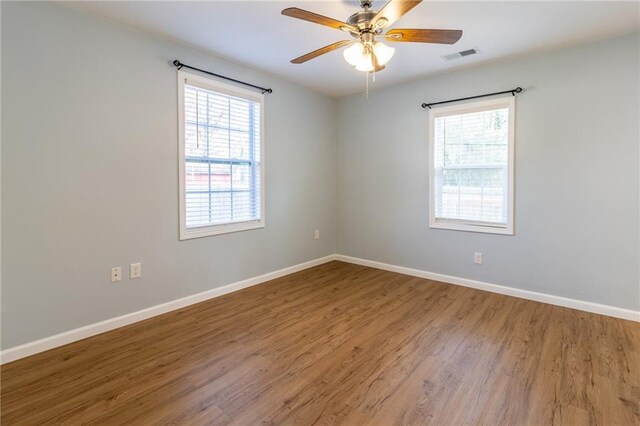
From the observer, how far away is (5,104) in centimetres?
214

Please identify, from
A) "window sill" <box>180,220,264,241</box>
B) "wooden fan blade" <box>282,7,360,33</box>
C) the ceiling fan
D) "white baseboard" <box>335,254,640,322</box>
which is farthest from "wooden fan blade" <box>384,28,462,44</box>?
"white baseboard" <box>335,254,640,322</box>

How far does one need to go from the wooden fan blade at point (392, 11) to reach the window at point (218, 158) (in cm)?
195

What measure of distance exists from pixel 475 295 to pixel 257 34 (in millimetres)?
3358

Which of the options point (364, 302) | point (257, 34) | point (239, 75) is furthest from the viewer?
point (239, 75)

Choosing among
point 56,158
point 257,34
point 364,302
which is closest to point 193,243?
point 56,158

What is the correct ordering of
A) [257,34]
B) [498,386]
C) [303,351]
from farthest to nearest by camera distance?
[257,34]
[303,351]
[498,386]

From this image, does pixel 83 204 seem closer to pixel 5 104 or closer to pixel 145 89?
pixel 5 104

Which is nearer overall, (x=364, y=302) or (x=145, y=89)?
(x=145, y=89)

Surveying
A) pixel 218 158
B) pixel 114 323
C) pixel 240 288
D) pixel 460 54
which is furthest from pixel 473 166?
pixel 114 323

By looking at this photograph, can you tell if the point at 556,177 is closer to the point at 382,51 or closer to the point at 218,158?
the point at 382,51

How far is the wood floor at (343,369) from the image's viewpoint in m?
1.72

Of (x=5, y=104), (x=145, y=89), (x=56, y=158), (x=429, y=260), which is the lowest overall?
(x=429, y=260)

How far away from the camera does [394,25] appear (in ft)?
8.70

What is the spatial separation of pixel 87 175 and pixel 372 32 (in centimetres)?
235
